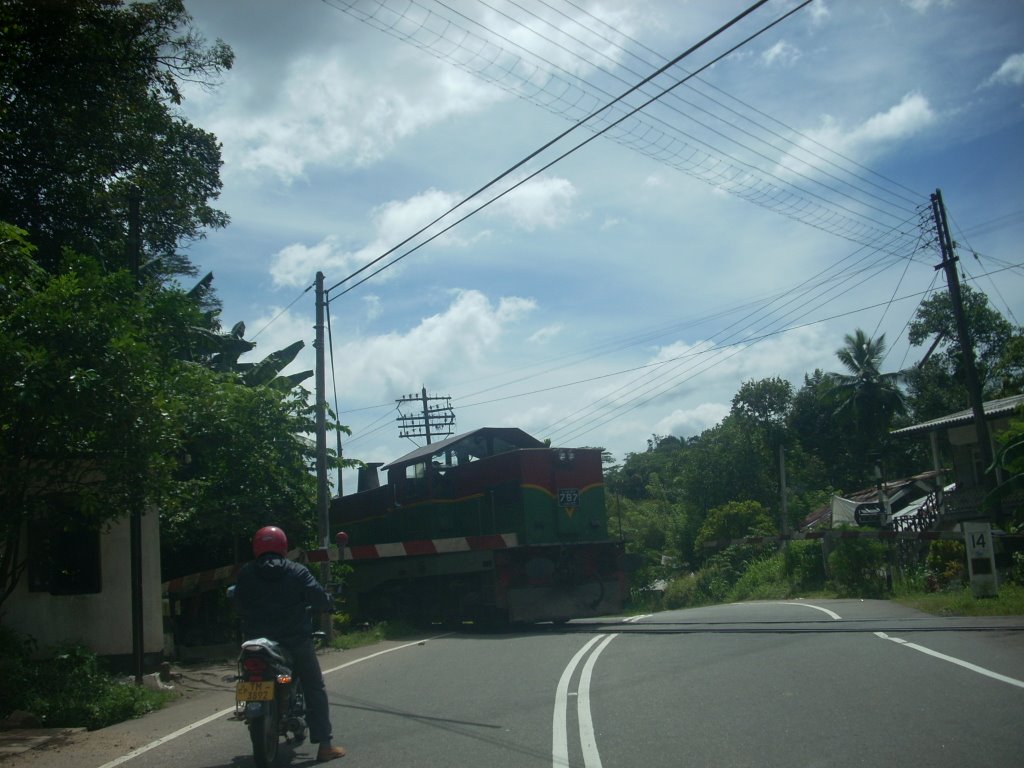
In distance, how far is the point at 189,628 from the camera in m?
17.5

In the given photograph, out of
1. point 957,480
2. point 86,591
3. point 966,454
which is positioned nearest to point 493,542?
point 86,591

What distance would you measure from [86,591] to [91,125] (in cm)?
667

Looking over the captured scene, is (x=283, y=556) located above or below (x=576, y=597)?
above

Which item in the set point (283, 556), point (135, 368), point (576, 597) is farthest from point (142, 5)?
point (576, 597)

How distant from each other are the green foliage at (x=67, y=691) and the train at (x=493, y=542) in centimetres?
800

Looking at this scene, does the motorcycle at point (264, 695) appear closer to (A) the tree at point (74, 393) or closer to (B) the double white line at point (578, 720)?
(B) the double white line at point (578, 720)

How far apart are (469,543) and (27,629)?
27.1ft

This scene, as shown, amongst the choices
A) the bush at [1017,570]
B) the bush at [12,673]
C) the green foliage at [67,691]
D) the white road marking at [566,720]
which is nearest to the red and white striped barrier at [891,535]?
the bush at [1017,570]

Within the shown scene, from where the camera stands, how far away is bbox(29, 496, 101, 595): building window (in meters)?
11.3

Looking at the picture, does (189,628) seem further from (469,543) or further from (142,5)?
(142,5)

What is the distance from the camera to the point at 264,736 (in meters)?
6.14

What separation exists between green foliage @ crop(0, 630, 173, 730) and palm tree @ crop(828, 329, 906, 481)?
42.2 meters

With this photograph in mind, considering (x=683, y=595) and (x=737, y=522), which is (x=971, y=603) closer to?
(x=683, y=595)

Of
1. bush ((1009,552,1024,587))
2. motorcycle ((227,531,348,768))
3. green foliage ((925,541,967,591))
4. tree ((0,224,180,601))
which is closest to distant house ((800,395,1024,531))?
green foliage ((925,541,967,591))
